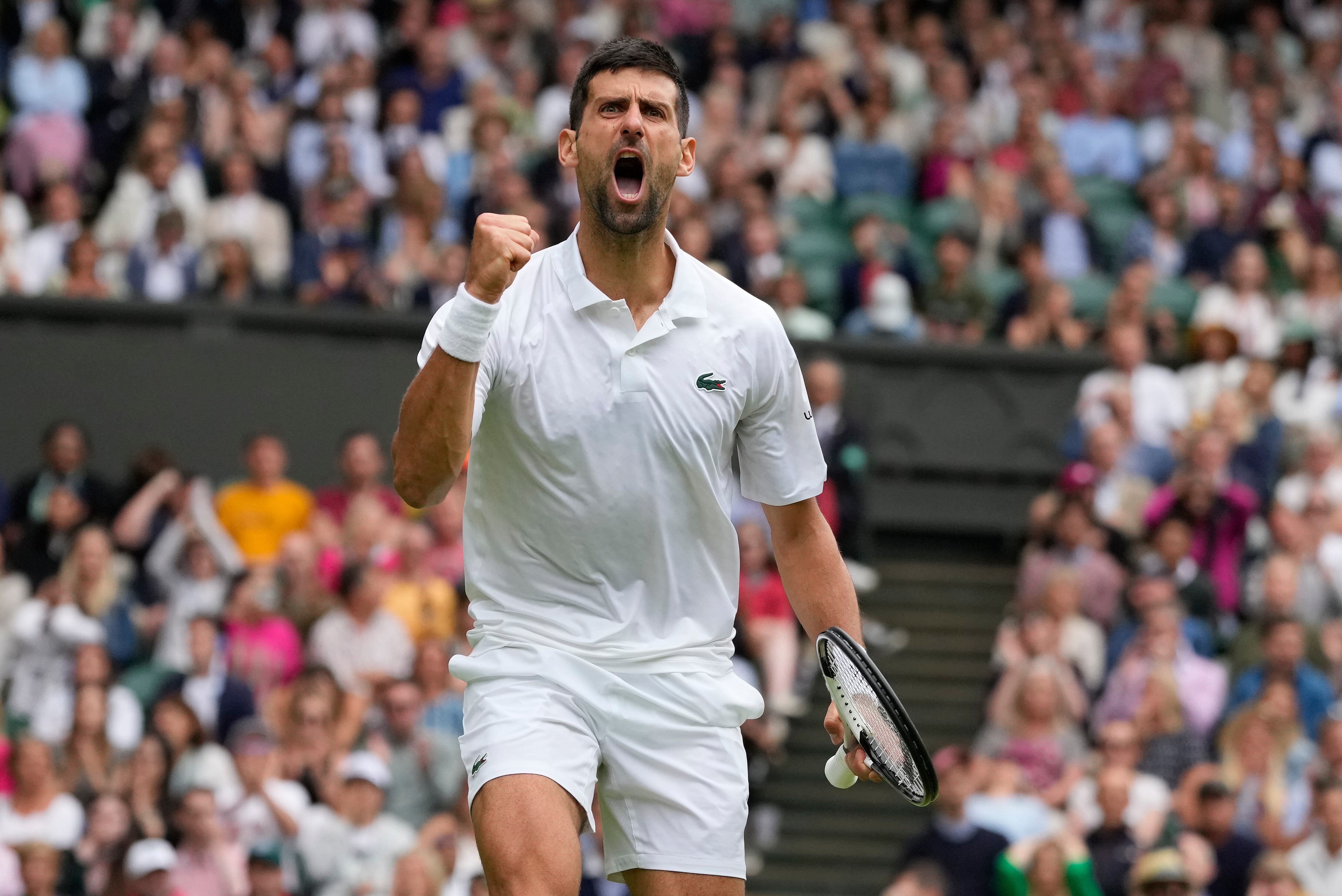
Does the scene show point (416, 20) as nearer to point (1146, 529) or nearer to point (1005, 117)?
point (1005, 117)

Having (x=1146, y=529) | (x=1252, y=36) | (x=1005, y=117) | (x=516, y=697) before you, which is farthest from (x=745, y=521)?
(x=1252, y=36)

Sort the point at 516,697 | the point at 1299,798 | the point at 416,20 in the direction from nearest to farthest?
the point at 516,697
the point at 1299,798
the point at 416,20

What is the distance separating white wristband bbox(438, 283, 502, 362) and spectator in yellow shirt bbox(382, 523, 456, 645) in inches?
258

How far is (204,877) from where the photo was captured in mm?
9570

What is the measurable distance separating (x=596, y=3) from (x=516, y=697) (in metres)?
12.0

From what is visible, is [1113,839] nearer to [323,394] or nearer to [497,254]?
[323,394]

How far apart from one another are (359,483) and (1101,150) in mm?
6580

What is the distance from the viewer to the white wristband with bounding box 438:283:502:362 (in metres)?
4.52

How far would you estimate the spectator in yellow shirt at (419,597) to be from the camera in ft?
36.7

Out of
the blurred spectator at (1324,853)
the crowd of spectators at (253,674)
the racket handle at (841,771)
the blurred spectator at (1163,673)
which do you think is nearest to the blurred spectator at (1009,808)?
the blurred spectator at (1163,673)

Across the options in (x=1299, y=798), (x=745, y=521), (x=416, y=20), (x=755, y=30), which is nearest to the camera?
(x=1299, y=798)

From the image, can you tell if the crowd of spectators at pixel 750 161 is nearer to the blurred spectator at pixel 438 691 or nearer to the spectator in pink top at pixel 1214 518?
the spectator in pink top at pixel 1214 518

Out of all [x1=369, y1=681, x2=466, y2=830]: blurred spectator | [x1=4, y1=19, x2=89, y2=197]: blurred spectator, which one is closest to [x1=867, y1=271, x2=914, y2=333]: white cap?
[x1=369, y1=681, x2=466, y2=830]: blurred spectator

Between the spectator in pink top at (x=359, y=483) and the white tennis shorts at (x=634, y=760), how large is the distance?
714 cm
